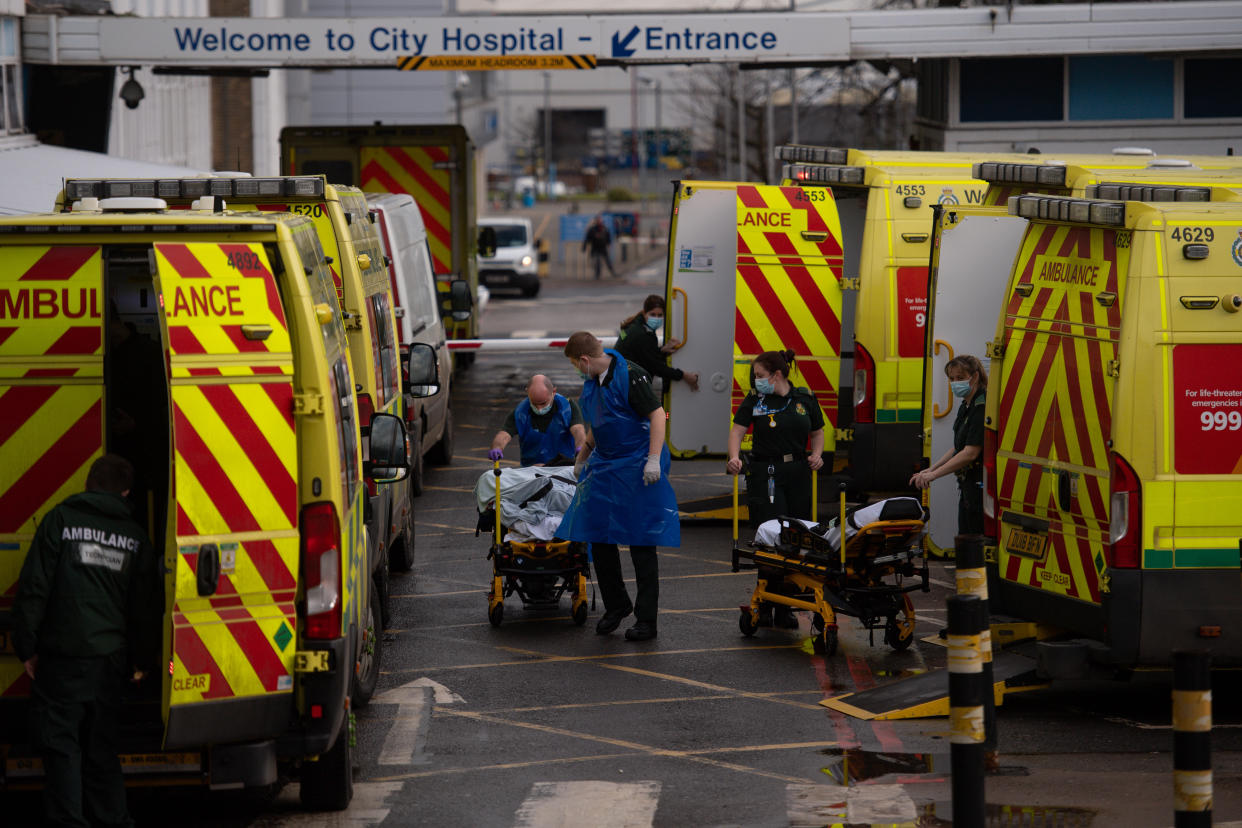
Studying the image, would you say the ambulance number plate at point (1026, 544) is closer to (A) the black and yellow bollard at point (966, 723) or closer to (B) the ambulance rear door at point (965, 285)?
(A) the black and yellow bollard at point (966, 723)

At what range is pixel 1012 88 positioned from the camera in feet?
81.8

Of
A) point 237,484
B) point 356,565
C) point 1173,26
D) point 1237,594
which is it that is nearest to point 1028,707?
point 1237,594

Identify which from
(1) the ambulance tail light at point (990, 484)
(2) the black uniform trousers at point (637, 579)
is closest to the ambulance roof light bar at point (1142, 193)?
(1) the ambulance tail light at point (990, 484)

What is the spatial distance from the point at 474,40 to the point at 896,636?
14049 mm

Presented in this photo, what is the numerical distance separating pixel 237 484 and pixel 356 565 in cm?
121

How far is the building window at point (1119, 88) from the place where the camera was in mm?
24766

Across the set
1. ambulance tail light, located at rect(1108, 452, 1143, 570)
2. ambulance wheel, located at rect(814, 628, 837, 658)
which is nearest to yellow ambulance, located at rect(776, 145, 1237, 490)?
ambulance wheel, located at rect(814, 628, 837, 658)

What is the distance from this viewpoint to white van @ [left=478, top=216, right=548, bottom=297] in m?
40.4

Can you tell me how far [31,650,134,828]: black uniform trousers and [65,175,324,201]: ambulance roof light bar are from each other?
3879 mm

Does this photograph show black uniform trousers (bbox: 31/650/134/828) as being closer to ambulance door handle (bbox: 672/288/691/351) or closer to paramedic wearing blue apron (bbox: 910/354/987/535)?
paramedic wearing blue apron (bbox: 910/354/987/535)

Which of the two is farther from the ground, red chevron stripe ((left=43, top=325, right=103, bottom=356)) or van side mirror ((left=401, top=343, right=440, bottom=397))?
red chevron stripe ((left=43, top=325, right=103, bottom=356))

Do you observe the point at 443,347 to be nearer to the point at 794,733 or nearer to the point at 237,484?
the point at 794,733

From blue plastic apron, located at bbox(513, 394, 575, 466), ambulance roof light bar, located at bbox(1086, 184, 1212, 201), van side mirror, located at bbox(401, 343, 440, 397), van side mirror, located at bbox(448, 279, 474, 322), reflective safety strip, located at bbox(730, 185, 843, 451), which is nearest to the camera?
ambulance roof light bar, located at bbox(1086, 184, 1212, 201)

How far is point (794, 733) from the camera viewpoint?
344 inches
